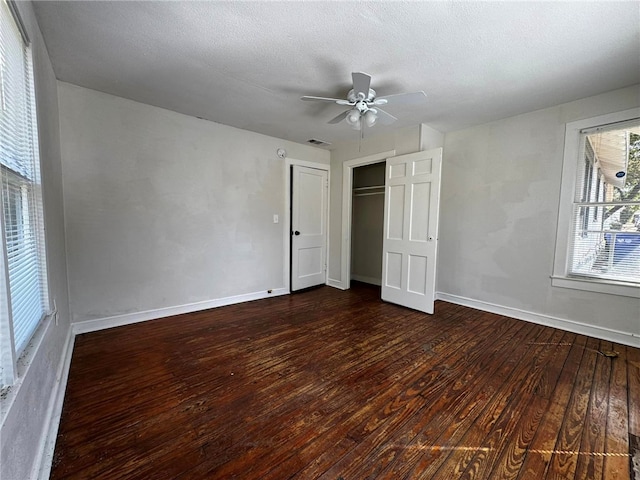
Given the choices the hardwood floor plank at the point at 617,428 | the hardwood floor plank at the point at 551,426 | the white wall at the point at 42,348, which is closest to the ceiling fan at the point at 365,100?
the white wall at the point at 42,348

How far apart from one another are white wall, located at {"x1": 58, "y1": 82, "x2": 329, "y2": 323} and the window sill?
12.1 ft

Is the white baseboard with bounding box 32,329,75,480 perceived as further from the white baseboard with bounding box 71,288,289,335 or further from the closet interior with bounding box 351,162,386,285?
the closet interior with bounding box 351,162,386,285

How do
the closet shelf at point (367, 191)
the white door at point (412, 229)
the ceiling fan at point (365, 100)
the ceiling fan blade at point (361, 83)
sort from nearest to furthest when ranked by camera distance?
the ceiling fan blade at point (361, 83)
the ceiling fan at point (365, 100)
the white door at point (412, 229)
the closet shelf at point (367, 191)

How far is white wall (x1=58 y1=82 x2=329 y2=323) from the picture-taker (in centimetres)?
275

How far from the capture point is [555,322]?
311 cm

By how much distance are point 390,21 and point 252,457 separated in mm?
2710

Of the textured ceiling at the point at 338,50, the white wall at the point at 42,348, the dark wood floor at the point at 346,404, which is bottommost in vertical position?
the dark wood floor at the point at 346,404

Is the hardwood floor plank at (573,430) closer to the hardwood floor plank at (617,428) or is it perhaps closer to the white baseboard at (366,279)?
the hardwood floor plank at (617,428)

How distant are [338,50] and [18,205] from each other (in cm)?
221

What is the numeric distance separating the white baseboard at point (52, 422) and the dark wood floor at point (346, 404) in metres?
0.05

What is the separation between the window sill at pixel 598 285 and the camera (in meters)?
2.65

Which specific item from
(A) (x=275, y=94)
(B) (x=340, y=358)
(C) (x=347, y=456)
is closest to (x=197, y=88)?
(A) (x=275, y=94)

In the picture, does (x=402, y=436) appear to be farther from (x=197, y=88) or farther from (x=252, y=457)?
(x=197, y=88)

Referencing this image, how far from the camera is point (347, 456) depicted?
4.61 feet
